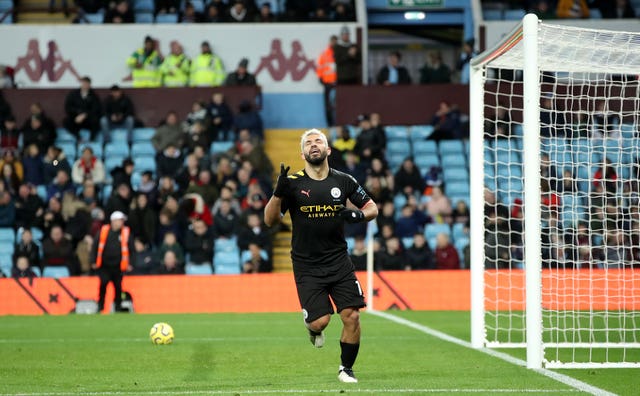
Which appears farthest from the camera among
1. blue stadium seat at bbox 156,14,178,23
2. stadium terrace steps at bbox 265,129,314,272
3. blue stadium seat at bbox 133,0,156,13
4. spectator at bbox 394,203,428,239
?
blue stadium seat at bbox 133,0,156,13

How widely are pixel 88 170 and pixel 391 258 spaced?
266 inches

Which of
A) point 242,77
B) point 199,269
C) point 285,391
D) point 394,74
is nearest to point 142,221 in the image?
point 199,269

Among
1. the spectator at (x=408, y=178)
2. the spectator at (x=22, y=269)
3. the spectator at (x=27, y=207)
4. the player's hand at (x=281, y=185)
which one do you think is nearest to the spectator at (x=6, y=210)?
Answer: the spectator at (x=27, y=207)

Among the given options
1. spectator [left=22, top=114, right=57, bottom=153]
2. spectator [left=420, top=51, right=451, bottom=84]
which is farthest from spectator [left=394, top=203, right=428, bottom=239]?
spectator [left=22, top=114, right=57, bottom=153]

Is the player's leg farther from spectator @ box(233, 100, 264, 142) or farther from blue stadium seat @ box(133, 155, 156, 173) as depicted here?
blue stadium seat @ box(133, 155, 156, 173)

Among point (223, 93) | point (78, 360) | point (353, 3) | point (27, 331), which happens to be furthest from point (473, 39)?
point (78, 360)

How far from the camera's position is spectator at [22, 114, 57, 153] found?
80.8ft

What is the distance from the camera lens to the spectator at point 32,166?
24031mm

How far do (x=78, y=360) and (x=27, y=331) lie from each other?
454 cm

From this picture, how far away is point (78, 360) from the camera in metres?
11.5

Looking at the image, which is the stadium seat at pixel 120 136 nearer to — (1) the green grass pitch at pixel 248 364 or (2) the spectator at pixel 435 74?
(2) the spectator at pixel 435 74

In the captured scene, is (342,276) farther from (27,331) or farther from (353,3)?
(353,3)

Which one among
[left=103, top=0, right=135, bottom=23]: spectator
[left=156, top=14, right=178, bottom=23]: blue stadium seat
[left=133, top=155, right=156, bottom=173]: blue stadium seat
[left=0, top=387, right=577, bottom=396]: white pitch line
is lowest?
[left=133, top=155, right=156, bottom=173]: blue stadium seat

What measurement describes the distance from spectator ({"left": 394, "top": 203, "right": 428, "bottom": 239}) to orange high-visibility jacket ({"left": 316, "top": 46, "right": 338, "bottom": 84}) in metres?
4.69
